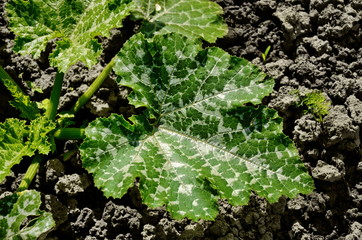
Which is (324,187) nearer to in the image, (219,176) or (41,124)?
(219,176)

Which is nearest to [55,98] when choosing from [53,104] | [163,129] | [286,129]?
[53,104]

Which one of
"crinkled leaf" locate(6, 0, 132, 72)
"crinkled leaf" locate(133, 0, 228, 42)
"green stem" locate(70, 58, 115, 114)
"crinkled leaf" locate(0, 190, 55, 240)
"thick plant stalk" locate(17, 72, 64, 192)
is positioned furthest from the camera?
"crinkled leaf" locate(133, 0, 228, 42)

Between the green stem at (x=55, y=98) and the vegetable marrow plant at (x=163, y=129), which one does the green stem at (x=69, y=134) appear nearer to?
the vegetable marrow plant at (x=163, y=129)

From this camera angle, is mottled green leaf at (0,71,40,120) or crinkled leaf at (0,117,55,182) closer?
crinkled leaf at (0,117,55,182)

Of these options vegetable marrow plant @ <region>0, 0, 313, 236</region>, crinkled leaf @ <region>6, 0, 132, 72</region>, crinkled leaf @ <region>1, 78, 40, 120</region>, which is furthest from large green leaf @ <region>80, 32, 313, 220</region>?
crinkled leaf @ <region>1, 78, 40, 120</region>

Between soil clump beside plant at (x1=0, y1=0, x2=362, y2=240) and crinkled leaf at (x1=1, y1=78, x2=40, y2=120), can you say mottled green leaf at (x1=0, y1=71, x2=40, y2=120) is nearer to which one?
crinkled leaf at (x1=1, y1=78, x2=40, y2=120)

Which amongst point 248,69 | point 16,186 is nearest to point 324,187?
point 248,69

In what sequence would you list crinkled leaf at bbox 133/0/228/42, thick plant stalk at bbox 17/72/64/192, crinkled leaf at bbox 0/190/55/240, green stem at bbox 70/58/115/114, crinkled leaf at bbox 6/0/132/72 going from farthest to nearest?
crinkled leaf at bbox 133/0/228/42, green stem at bbox 70/58/115/114, thick plant stalk at bbox 17/72/64/192, crinkled leaf at bbox 6/0/132/72, crinkled leaf at bbox 0/190/55/240
